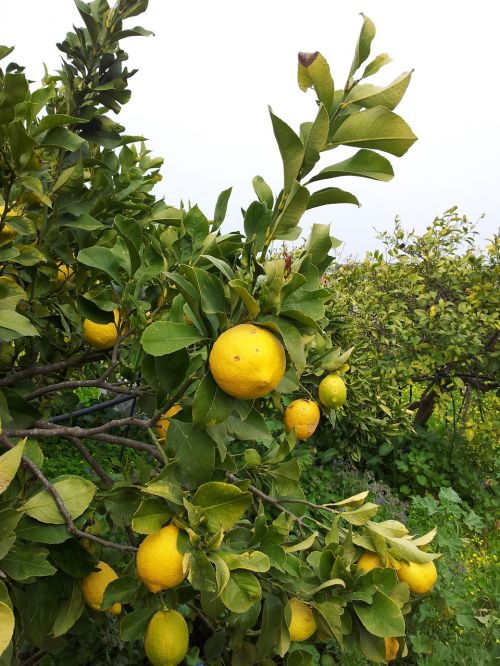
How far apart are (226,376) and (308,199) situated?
0.31 m

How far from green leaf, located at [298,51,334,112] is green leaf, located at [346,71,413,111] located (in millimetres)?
51

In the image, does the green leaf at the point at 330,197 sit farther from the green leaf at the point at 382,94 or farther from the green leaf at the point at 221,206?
the green leaf at the point at 221,206

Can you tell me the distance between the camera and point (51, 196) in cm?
129

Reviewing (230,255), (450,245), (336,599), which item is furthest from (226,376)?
(450,245)

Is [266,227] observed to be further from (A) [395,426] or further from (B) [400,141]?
(A) [395,426]

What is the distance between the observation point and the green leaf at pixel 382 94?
778 millimetres

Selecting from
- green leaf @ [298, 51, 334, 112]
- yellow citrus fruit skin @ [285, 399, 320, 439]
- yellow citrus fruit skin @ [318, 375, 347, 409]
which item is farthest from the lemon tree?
yellow citrus fruit skin @ [318, 375, 347, 409]

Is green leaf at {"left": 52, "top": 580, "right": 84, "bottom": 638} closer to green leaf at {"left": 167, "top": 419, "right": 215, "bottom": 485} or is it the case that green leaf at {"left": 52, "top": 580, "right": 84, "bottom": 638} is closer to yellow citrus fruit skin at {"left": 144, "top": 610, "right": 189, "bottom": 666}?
yellow citrus fruit skin at {"left": 144, "top": 610, "right": 189, "bottom": 666}

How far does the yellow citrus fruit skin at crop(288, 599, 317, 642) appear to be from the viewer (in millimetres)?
Result: 1067

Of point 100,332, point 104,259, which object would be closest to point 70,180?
point 104,259

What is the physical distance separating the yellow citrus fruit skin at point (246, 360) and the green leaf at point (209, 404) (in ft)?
0.09

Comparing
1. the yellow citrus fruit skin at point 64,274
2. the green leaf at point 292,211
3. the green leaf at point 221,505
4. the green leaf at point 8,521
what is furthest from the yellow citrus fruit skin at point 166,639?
the yellow citrus fruit skin at point 64,274

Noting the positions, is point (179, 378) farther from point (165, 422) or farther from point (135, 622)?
point (135, 622)

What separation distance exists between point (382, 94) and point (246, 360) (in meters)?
0.47
